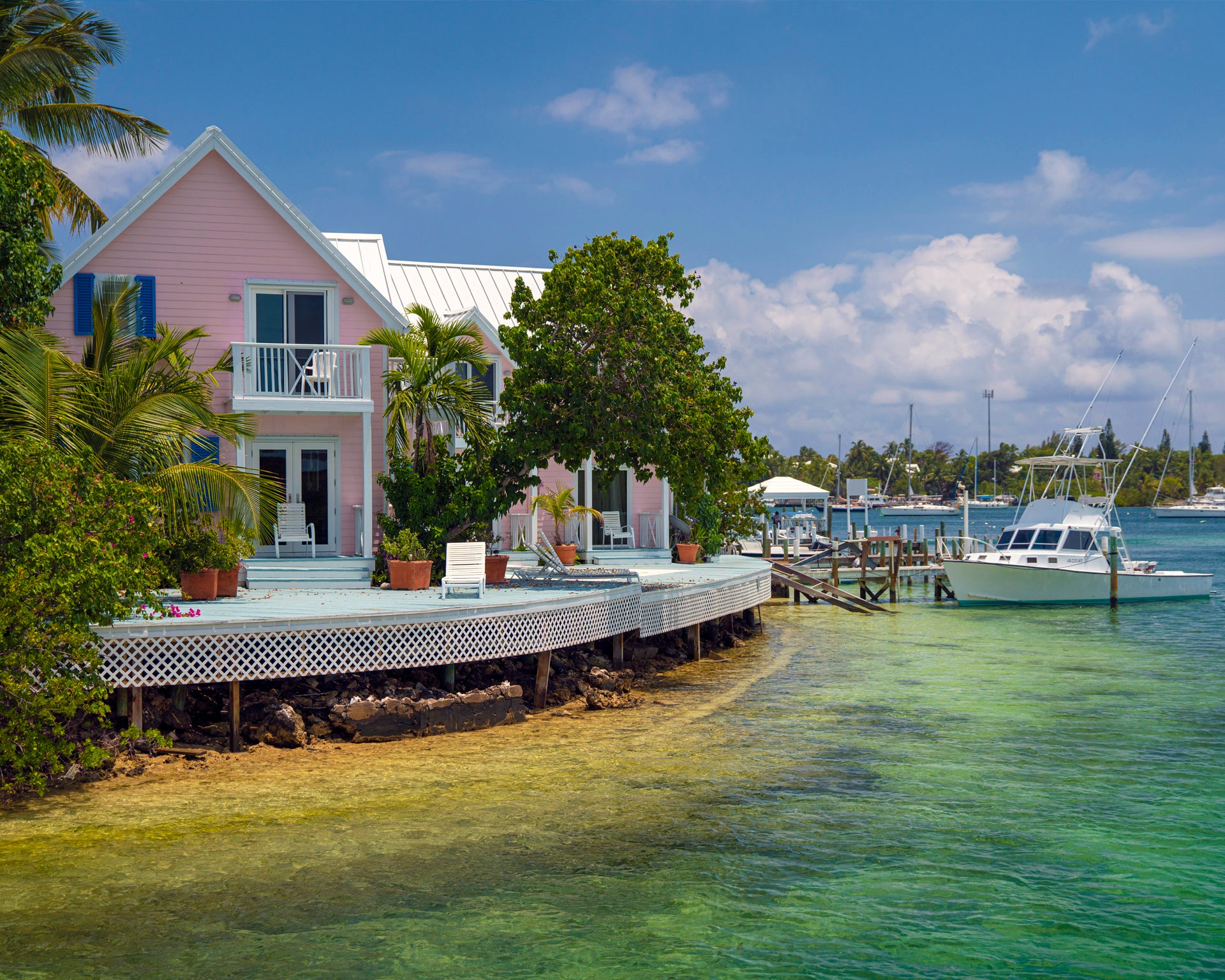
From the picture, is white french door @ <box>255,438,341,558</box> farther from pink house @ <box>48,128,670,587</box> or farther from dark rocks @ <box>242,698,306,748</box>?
dark rocks @ <box>242,698,306,748</box>

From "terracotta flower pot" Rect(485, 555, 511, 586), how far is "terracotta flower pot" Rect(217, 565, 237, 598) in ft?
15.2

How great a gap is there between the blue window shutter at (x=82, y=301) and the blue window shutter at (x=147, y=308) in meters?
0.81

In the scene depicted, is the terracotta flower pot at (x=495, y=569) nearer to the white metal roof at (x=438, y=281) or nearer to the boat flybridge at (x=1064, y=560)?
the white metal roof at (x=438, y=281)

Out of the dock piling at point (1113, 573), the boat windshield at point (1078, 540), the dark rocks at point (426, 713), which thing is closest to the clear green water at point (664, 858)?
the dark rocks at point (426, 713)

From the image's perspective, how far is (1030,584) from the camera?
1323 inches

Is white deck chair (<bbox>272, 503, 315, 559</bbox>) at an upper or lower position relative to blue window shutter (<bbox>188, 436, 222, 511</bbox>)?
lower

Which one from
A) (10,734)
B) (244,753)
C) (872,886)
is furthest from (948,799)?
(10,734)

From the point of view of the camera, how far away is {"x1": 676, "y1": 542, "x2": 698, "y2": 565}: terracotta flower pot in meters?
27.9

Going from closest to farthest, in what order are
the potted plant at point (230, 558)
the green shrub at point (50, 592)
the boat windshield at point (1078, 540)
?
the green shrub at point (50, 592) → the potted plant at point (230, 558) → the boat windshield at point (1078, 540)

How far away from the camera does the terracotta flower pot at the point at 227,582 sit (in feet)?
53.8

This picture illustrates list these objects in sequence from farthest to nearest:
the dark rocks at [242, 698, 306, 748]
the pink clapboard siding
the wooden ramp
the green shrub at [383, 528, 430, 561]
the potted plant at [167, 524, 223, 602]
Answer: the wooden ramp, the pink clapboard siding, the green shrub at [383, 528, 430, 561], the potted plant at [167, 524, 223, 602], the dark rocks at [242, 698, 306, 748]

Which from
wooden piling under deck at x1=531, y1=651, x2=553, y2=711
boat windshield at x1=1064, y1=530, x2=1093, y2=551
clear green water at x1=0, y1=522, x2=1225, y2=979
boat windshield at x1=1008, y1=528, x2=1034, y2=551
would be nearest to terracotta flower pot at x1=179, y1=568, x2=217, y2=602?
clear green water at x1=0, y1=522, x2=1225, y2=979

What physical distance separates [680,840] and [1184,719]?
10.4 meters

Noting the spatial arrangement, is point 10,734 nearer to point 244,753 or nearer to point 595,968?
point 244,753
